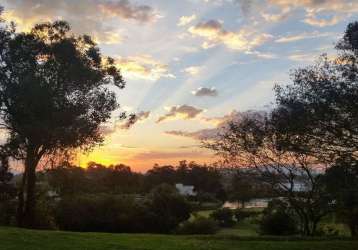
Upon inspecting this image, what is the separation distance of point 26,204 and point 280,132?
17.0m

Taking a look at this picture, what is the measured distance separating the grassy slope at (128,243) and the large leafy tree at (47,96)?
329 inches

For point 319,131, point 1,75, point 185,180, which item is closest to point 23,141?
point 1,75

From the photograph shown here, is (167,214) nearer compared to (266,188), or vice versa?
(266,188)

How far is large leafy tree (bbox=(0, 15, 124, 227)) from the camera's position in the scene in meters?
28.7

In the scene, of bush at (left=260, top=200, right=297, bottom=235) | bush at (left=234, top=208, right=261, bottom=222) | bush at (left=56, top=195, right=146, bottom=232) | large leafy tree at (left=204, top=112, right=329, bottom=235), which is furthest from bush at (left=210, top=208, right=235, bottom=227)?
large leafy tree at (left=204, top=112, right=329, bottom=235)

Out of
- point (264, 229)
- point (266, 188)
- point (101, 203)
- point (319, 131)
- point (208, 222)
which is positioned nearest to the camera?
point (319, 131)

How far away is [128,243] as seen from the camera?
827 inches

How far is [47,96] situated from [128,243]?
11.8 m

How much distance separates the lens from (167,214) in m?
54.4

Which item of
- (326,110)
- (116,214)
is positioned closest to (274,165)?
(326,110)

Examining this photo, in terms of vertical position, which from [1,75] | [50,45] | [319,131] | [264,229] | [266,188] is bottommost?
[264,229]

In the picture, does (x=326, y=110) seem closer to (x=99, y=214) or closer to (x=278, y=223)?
(x=278, y=223)

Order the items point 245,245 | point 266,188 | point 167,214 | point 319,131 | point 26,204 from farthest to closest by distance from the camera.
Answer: point 167,214 → point 266,188 → point 26,204 → point 319,131 → point 245,245

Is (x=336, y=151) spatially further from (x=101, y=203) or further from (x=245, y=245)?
(x=101, y=203)
